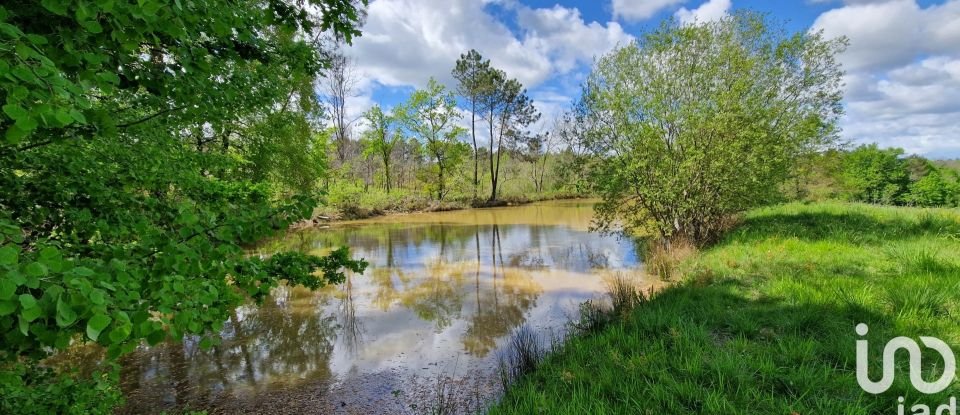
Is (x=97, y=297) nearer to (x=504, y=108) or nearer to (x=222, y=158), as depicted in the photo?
(x=222, y=158)

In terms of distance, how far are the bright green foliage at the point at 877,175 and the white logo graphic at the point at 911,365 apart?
104ft

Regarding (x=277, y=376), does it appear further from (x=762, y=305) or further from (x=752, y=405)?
(x=762, y=305)

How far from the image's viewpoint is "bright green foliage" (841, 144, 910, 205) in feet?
92.4

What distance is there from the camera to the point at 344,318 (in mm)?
7746

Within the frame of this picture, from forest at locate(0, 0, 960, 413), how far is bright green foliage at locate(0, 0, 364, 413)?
12mm

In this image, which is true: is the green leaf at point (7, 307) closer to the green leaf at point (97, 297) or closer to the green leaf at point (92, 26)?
the green leaf at point (97, 297)

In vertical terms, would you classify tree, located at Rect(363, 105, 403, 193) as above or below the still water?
above

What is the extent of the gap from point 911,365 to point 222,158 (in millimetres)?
7117

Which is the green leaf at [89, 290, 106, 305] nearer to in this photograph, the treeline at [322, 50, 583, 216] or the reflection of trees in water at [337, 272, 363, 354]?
the reflection of trees in water at [337, 272, 363, 354]

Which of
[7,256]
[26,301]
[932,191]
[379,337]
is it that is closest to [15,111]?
[7,256]

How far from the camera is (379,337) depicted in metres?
6.78

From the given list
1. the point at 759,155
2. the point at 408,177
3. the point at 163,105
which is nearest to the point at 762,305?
the point at 759,155

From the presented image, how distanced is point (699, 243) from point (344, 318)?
29.1 ft

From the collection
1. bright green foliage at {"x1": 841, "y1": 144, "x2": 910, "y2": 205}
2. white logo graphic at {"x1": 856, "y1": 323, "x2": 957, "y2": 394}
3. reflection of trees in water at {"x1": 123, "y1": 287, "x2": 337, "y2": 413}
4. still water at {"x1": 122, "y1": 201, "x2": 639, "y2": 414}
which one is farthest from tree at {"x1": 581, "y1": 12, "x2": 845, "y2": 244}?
bright green foliage at {"x1": 841, "y1": 144, "x2": 910, "y2": 205}
